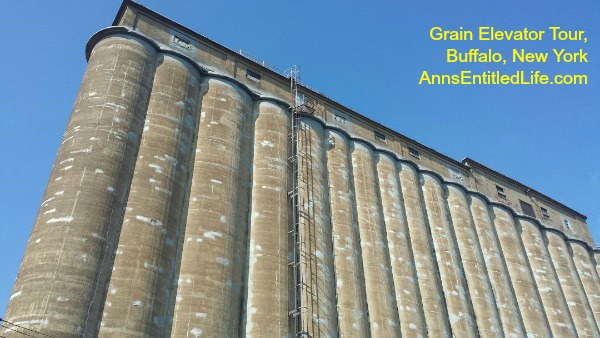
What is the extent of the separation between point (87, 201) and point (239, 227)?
724 centimetres

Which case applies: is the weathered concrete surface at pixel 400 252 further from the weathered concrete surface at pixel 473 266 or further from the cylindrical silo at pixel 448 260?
the weathered concrete surface at pixel 473 266

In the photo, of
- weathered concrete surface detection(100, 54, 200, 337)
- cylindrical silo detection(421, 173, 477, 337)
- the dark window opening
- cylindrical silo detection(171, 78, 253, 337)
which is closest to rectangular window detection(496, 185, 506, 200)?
cylindrical silo detection(421, 173, 477, 337)

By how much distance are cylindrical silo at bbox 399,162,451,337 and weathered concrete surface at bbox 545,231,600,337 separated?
15.4 metres

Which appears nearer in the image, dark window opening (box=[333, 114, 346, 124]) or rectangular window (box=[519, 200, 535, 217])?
dark window opening (box=[333, 114, 346, 124])

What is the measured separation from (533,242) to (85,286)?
37.2m

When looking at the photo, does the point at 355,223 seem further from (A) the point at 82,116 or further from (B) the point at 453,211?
(A) the point at 82,116

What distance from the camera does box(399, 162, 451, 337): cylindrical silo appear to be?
96.9 ft

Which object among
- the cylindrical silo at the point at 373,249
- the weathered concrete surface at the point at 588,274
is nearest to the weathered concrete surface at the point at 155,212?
the cylindrical silo at the point at 373,249

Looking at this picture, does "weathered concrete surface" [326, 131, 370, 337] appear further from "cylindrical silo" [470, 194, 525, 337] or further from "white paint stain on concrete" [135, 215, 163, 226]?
"cylindrical silo" [470, 194, 525, 337]

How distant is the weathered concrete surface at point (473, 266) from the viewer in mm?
32406

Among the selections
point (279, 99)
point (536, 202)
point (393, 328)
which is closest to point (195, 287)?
point (393, 328)

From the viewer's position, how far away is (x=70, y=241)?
18.6 metres

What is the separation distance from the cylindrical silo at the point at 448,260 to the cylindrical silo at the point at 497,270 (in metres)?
3.11

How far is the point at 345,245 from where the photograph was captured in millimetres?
27984
